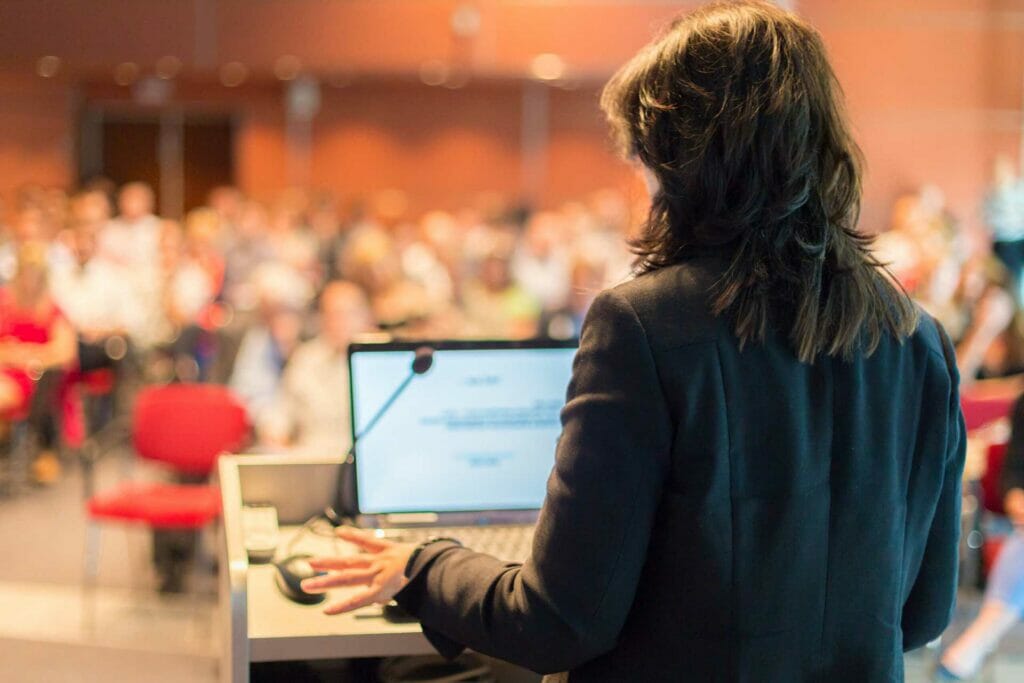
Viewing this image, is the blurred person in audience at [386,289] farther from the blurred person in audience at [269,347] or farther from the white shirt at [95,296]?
the white shirt at [95,296]

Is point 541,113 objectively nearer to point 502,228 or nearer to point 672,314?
point 502,228

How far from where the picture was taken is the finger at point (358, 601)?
57.6 inches

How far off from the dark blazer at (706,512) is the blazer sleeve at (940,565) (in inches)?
6.4

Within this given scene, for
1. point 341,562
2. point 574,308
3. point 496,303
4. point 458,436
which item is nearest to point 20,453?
point 496,303

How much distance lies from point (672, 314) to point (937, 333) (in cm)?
40

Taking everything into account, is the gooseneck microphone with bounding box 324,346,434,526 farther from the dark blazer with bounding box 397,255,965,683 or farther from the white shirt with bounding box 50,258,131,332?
the white shirt with bounding box 50,258,131,332

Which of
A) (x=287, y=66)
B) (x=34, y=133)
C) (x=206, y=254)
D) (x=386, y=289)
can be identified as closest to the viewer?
(x=386, y=289)

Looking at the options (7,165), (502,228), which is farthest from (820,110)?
(7,165)

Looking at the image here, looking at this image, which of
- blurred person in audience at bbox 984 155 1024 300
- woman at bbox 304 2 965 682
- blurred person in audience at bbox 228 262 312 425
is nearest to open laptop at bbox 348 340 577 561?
woman at bbox 304 2 965 682

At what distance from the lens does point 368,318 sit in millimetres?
5016

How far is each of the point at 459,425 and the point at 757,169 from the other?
1012 mm

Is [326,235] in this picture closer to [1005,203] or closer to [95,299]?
[95,299]

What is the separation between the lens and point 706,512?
1.19 meters

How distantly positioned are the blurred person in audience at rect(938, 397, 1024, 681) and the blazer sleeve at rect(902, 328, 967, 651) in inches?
99.7
